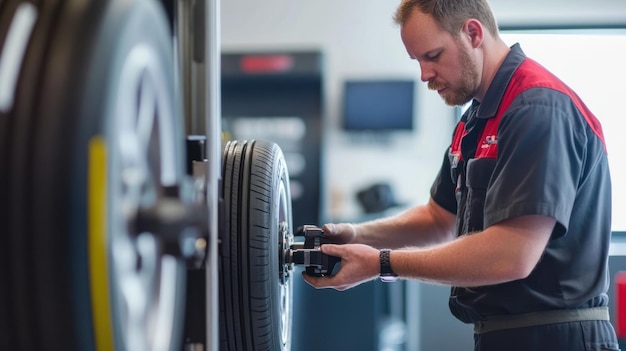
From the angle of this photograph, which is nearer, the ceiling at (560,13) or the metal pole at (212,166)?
the metal pole at (212,166)

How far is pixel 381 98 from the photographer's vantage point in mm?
4824

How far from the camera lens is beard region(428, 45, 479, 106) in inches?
71.6

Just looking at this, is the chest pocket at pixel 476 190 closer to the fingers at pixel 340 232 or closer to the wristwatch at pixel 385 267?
the wristwatch at pixel 385 267

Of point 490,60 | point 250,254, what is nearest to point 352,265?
point 250,254

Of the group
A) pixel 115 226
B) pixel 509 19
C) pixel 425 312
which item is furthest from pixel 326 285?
pixel 509 19

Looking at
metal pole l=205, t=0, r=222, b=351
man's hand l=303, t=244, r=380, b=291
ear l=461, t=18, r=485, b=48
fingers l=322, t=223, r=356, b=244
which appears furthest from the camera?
fingers l=322, t=223, r=356, b=244

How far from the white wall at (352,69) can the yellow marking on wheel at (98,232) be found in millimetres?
3972

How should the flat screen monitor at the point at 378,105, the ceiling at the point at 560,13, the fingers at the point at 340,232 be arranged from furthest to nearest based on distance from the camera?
the flat screen monitor at the point at 378,105 → the ceiling at the point at 560,13 → the fingers at the point at 340,232

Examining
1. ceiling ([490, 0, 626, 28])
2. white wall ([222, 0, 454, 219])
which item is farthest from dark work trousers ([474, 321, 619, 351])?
white wall ([222, 0, 454, 219])

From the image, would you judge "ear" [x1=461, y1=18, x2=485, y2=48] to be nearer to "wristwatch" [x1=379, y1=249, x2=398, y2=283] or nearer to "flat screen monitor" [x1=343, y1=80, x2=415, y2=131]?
"wristwatch" [x1=379, y1=249, x2=398, y2=283]

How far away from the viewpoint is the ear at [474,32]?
5.89ft

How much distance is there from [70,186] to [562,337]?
1259 mm

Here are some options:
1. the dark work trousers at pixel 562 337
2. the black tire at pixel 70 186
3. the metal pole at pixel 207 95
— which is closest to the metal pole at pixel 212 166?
the metal pole at pixel 207 95

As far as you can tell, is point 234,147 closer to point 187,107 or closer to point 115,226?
point 187,107
